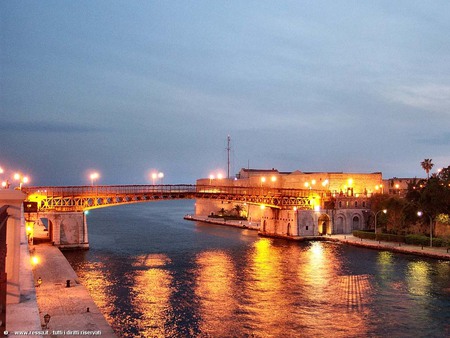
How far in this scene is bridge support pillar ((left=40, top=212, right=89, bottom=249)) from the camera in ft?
208

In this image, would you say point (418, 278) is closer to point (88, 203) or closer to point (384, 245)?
point (384, 245)

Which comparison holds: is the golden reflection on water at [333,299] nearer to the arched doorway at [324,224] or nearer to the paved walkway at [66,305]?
the paved walkway at [66,305]

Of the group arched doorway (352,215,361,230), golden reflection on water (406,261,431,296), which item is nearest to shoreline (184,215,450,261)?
golden reflection on water (406,261,431,296)

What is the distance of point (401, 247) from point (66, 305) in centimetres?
4567

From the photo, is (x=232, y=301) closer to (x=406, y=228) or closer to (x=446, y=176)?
(x=406, y=228)

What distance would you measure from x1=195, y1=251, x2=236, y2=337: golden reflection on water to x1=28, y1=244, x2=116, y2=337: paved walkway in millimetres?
6694

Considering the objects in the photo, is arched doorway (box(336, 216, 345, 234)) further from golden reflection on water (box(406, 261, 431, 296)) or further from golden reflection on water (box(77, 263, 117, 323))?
golden reflection on water (box(77, 263, 117, 323))

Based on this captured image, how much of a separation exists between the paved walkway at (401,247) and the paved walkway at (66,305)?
3961 centimetres

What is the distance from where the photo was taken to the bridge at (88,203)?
6412 centimetres

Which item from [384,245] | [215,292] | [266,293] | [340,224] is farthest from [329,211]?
[215,292]

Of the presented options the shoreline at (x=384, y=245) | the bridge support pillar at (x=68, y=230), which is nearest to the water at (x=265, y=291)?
the shoreline at (x=384, y=245)

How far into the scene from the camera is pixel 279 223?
84.1m

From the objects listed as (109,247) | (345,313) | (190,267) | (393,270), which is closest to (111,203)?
(109,247)

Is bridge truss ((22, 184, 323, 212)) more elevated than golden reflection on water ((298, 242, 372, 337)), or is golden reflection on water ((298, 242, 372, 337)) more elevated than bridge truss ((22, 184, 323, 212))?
bridge truss ((22, 184, 323, 212))
